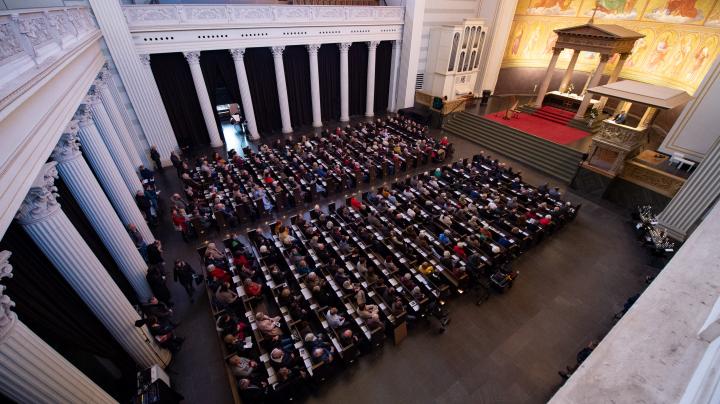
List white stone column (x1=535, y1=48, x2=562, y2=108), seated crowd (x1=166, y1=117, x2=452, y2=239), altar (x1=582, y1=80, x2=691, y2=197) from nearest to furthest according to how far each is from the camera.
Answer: altar (x1=582, y1=80, x2=691, y2=197)
seated crowd (x1=166, y1=117, x2=452, y2=239)
white stone column (x1=535, y1=48, x2=562, y2=108)

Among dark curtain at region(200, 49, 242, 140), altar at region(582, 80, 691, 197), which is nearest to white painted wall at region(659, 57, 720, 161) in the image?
altar at region(582, 80, 691, 197)

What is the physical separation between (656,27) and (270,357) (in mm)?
23015

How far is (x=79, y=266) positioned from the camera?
4.80 metres

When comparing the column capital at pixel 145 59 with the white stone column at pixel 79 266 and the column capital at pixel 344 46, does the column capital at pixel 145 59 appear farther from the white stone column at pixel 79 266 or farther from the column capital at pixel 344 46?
the white stone column at pixel 79 266

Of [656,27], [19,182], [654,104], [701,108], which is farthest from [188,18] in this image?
[656,27]

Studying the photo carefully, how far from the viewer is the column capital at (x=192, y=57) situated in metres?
13.2

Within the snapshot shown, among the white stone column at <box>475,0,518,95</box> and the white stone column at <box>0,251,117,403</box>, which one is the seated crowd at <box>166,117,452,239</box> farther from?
the white stone column at <box>475,0,518,95</box>

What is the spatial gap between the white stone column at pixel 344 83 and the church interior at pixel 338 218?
126mm

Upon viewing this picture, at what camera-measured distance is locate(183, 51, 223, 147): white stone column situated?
44.0ft

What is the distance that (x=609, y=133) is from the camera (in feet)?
38.7

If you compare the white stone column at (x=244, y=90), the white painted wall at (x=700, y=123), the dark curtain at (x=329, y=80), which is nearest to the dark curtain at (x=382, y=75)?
the dark curtain at (x=329, y=80)

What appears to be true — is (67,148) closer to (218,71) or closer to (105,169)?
(105,169)

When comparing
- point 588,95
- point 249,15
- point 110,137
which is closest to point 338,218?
point 110,137

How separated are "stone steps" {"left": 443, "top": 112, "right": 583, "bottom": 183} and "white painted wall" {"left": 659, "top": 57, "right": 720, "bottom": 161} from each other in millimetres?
3204
